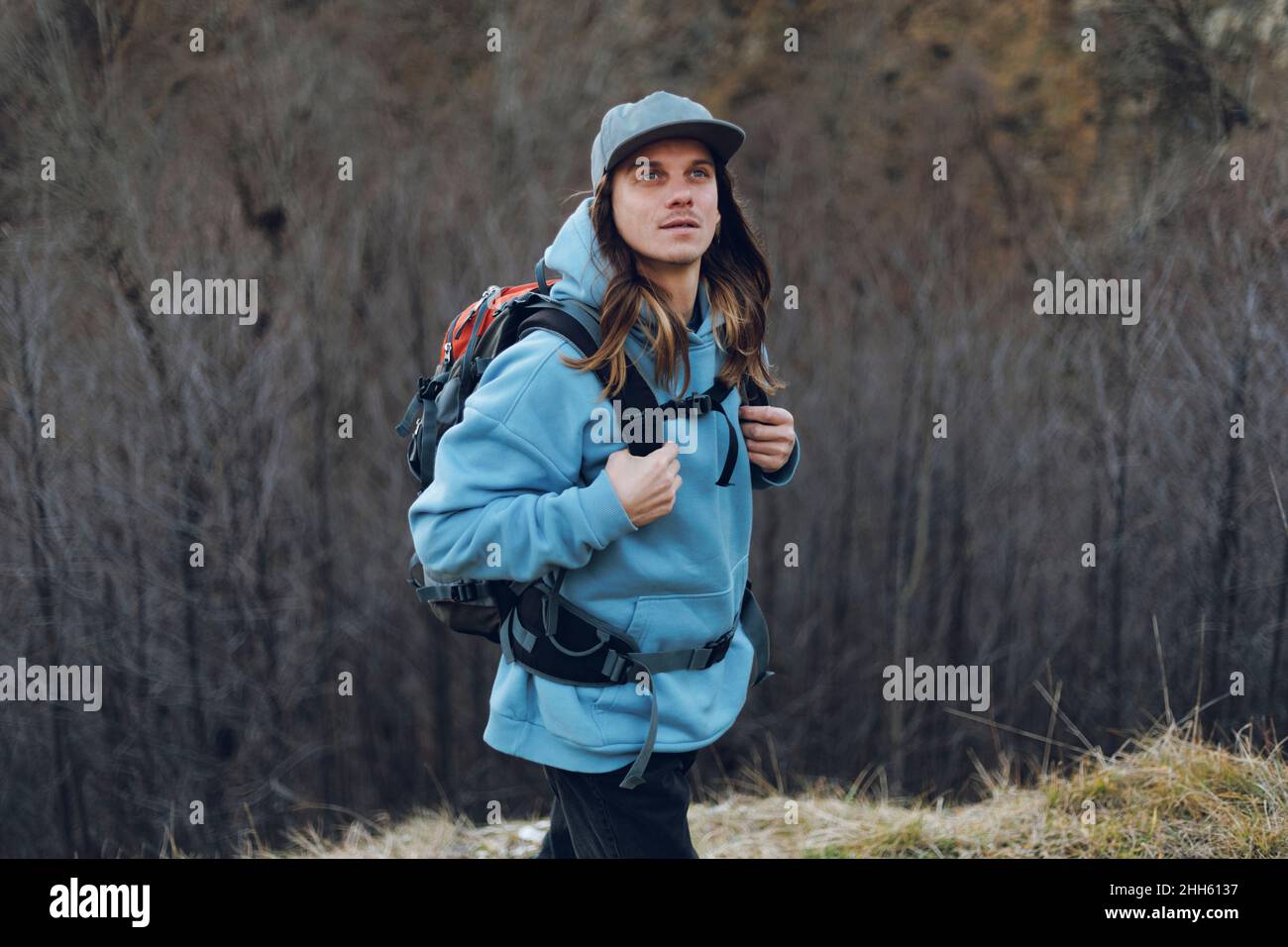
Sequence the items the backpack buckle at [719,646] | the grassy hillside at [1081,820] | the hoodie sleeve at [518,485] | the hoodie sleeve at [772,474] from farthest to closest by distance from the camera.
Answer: the grassy hillside at [1081,820] < the hoodie sleeve at [772,474] < the backpack buckle at [719,646] < the hoodie sleeve at [518,485]

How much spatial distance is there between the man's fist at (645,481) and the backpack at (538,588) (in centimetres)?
9

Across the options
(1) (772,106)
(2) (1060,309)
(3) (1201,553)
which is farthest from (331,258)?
(3) (1201,553)

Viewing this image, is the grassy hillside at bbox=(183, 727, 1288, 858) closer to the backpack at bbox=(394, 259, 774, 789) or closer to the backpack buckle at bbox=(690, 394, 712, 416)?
the backpack at bbox=(394, 259, 774, 789)

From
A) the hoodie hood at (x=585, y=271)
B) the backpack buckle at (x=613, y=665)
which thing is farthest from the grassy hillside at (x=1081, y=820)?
the hoodie hood at (x=585, y=271)

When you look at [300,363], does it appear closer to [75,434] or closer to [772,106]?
[75,434]

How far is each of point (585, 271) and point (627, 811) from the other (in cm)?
100

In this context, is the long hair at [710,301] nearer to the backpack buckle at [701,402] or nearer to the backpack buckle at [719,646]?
the backpack buckle at [701,402]

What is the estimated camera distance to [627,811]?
2.05 meters

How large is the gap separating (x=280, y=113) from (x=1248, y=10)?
6.23m

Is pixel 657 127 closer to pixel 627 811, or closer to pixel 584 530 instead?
pixel 584 530

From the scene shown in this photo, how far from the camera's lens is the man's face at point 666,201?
79.0 inches

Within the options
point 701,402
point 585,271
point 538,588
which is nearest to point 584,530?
point 538,588

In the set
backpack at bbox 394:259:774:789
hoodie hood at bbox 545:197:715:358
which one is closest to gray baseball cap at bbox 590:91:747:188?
hoodie hood at bbox 545:197:715:358

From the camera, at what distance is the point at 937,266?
8625 millimetres
